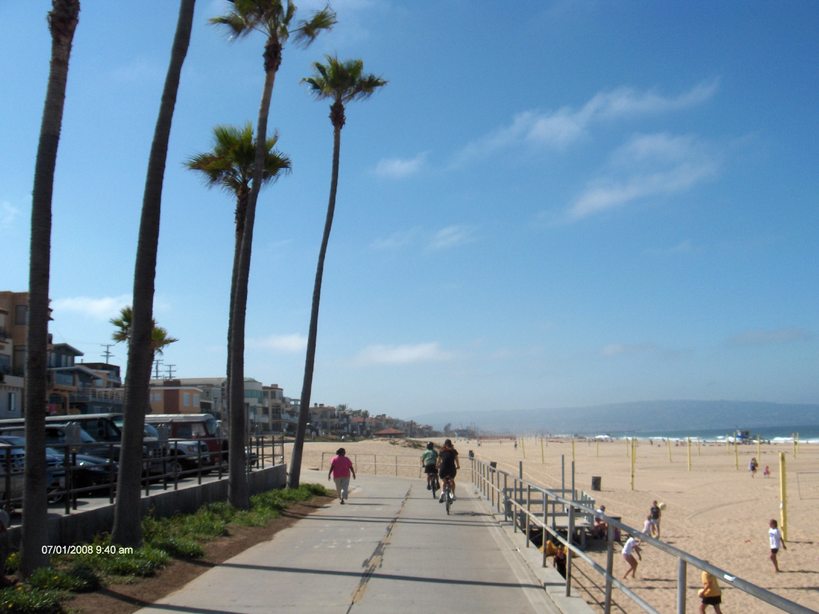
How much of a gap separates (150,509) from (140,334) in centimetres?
394

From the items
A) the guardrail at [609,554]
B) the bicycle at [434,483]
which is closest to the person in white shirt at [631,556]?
the guardrail at [609,554]

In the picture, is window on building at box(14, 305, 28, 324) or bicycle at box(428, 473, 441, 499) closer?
bicycle at box(428, 473, 441, 499)

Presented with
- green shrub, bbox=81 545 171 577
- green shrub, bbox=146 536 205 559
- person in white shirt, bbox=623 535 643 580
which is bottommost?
person in white shirt, bbox=623 535 643 580

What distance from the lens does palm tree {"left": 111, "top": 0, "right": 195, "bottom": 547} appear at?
35.4 ft

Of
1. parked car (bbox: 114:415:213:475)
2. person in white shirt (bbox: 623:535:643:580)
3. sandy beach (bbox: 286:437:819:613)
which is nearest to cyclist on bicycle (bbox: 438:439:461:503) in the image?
sandy beach (bbox: 286:437:819:613)

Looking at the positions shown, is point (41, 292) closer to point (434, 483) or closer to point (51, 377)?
point (434, 483)

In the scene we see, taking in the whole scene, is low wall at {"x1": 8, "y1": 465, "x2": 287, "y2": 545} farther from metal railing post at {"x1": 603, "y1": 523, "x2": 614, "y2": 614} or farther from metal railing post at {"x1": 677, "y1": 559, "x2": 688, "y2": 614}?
metal railing post at {"x1": 677, "y1": 559, "x2": 688, "y2": 614}

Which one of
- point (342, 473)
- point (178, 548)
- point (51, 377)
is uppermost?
point (51, 377)

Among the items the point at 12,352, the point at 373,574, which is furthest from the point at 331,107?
the point at 12,352

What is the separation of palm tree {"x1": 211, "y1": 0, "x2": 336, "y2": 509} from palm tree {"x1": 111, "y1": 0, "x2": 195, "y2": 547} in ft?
20.1

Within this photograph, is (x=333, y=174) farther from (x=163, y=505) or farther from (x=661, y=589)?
(x=661, y=589)

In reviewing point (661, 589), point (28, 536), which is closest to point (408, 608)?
point (28, 536)

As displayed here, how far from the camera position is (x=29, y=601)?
7168 millimetres

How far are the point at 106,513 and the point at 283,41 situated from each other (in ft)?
39.8
